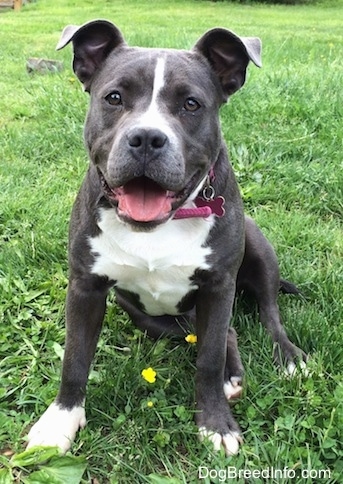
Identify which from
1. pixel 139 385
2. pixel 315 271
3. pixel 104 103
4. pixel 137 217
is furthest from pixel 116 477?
pixel 315 271

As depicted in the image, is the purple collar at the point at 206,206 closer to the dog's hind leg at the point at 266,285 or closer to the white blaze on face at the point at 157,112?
the white blaze on face at the point at 157,112

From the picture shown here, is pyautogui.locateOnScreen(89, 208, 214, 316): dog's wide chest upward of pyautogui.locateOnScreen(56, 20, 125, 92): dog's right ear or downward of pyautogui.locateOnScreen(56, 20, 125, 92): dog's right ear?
downward

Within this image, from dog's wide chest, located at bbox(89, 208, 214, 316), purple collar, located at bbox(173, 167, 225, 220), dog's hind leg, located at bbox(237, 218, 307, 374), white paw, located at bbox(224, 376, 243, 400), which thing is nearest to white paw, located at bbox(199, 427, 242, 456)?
white paw, located at bbox(224, 376, 243, 400)

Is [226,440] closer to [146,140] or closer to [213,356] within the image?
[213,356]

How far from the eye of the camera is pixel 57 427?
2160mm

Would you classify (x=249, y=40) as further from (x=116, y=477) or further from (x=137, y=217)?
(x=116, y=477)

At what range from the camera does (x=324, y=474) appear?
1976mm

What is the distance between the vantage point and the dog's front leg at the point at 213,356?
7.39 ft

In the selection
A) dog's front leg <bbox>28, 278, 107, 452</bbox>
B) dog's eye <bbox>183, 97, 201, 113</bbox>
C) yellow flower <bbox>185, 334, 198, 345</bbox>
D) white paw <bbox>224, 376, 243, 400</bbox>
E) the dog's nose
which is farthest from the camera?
yellow flower <bbox>185, 334, 198, 345</bbox>

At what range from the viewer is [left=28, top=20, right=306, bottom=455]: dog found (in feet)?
6.63

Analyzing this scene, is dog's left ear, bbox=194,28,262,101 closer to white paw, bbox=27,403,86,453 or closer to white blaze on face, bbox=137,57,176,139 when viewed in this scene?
white blaze on face, bbox=137,57,176,139

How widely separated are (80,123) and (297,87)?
1687mm

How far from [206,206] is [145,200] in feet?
0.89

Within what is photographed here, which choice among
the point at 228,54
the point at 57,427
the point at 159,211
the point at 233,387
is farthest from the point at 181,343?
the point at 228,54
